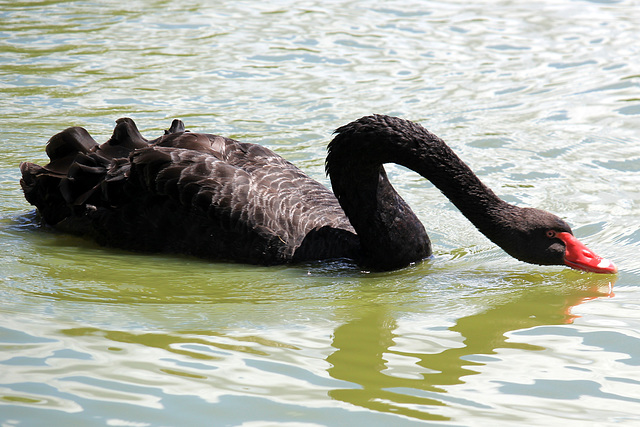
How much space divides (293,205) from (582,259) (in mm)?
2296

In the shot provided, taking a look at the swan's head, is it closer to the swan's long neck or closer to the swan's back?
the swan's long neck

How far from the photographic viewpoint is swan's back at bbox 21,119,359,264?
6.86m

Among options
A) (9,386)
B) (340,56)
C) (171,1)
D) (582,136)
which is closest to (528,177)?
(582,136)

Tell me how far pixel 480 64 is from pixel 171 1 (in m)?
6.05

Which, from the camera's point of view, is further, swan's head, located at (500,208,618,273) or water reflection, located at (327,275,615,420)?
swan's head, located at (500,208,618,273)

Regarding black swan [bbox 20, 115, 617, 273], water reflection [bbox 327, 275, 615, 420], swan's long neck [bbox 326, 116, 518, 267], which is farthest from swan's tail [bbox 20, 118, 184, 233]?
water reflection [bbox 327, 275, 615, 420]

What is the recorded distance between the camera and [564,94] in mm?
10953

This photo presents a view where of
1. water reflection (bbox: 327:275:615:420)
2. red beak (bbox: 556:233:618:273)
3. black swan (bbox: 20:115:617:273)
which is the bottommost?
water reflection (bbox: 327:275:615:420)

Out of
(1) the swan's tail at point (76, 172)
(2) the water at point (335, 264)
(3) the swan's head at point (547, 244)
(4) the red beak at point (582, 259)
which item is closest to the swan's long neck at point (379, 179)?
(2) the water at point (335, 264)

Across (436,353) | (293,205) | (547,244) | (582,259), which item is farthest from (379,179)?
(436,353)

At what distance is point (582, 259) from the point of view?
6184 millimetres

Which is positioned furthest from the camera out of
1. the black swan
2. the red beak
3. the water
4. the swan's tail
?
the swan's tail

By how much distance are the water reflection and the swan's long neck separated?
3.35ft

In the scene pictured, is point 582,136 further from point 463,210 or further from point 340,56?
point 340,56
